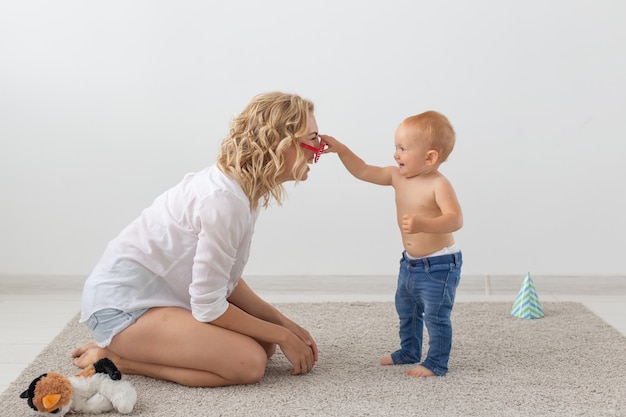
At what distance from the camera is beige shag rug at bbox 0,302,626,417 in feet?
5.44

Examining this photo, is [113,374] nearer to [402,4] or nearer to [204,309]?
[204,309]

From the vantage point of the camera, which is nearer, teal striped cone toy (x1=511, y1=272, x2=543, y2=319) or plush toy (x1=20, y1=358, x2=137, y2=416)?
plush toy (x1=20, y1=358, x2=137, y2=416)

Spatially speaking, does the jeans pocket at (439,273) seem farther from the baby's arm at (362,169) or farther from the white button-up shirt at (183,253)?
the white button-up shirt at (183,253)

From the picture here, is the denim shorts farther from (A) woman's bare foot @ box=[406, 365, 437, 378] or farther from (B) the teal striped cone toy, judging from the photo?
(B) the teal striped cone toy

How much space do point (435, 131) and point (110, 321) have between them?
0.79 meters

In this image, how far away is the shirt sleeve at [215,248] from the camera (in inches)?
67.5

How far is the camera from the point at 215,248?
1.71 m

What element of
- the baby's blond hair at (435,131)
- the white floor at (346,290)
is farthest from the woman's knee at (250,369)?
the white floor at (346,290)

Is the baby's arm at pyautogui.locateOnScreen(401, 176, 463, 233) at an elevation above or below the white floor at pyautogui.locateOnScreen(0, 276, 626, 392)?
above

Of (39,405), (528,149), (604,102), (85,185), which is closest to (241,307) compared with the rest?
(39,405)

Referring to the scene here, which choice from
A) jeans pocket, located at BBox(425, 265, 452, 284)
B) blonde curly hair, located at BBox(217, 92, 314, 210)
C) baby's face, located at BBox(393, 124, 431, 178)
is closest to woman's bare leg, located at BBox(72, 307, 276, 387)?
blonde curly hair, located at BBox(217, 92, 314, 210)

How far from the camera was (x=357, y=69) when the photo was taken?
109 inches

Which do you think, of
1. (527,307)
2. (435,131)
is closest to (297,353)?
(435,131)

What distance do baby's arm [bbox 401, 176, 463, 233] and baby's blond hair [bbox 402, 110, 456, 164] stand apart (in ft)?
0.24
